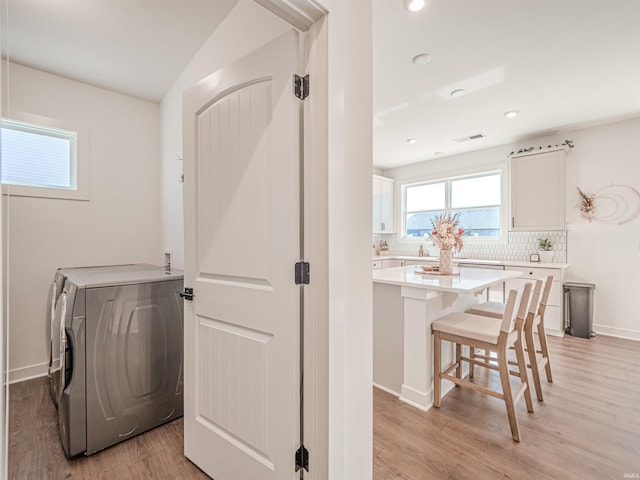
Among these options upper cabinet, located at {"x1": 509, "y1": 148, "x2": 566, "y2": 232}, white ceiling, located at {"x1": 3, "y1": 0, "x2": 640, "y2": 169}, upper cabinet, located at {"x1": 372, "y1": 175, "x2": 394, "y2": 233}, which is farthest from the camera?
upper cabinet, located at {"x1": 372, "y1": 175, "x2": 394, "y2": 233}

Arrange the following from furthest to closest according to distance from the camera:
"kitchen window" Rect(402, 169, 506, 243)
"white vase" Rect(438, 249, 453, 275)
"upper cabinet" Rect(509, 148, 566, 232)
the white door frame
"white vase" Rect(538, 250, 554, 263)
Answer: "kitchen window" Rect(402, 169, 506, 243)
"white vase" Rect(538, 250, 554, 263)
"upper cabinet" Rect(509, 148, 566, 232)
"white vase" Rect(438, 249, 453, 275)
the white door frame

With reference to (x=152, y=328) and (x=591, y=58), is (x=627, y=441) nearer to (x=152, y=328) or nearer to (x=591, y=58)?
(x=591, y=58)

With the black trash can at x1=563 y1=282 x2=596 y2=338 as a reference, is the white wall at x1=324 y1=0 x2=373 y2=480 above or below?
above

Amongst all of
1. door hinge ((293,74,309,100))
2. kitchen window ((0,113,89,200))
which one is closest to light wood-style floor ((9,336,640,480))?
kitchen window ((0,113,89,200))

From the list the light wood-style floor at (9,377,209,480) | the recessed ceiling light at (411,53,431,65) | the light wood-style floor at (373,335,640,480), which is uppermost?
the recessed ceiling light at (411,53,431,65)

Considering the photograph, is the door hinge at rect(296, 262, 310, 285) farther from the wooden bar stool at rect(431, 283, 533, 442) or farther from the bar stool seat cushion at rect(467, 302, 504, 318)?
the bar stool seat cushion at rect(467, 302, 504, 318)

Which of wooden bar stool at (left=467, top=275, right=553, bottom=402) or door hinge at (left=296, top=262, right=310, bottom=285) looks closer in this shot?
door hinge at (left=296, top=262, right=310, bottom=285)

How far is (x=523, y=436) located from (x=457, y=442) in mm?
431

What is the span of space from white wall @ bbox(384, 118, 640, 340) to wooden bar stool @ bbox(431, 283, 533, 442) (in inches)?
109

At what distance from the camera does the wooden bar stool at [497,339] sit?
6.08ft

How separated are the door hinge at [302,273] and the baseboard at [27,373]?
2.93m

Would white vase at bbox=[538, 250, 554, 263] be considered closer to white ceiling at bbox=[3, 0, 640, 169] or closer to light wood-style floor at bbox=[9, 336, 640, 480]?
white ceiling at bbox=[3, 0, 640, 169]

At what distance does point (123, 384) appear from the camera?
1.85 metres

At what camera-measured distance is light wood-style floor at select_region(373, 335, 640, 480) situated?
1611 mm
